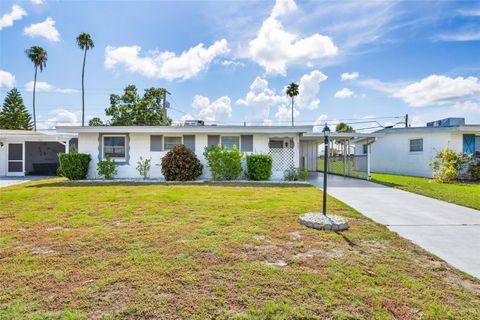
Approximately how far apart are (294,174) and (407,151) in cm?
948

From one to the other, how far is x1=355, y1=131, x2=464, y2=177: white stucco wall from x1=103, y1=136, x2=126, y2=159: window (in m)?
17.0

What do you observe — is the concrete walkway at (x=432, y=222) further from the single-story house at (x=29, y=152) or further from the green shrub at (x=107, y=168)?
the single-story house at (x=29, y=152)

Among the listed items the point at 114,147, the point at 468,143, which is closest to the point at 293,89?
the point at 468,143

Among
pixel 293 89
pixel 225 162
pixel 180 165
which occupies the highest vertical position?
pixel 293 89

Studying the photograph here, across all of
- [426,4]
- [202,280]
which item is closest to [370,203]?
[202,280]

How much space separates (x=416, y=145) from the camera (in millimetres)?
16797

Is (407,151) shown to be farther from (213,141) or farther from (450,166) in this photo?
(213,141)

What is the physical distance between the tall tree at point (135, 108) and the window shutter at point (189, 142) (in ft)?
64.3

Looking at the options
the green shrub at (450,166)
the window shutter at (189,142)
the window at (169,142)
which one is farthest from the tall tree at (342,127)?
the window at (169,142)

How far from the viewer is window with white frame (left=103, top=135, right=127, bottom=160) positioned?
514 inches

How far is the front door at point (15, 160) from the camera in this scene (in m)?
15.8

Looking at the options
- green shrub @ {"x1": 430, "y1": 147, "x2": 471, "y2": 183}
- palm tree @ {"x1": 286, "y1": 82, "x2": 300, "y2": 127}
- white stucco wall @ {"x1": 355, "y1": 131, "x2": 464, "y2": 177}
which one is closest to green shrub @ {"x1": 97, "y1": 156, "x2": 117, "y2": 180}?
green shrub @ {"x1": 430, "y1": 147, "x2": 471, "y2": 183}

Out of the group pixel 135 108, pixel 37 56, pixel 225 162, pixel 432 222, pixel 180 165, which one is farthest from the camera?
pixel 135 108

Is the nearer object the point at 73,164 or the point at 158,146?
the point at 73,164
